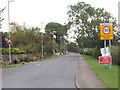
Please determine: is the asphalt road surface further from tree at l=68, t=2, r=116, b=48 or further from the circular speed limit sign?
tree at l=68, t=2, r=116, b=48

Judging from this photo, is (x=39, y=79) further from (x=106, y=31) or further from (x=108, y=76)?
(x=106, y=31)

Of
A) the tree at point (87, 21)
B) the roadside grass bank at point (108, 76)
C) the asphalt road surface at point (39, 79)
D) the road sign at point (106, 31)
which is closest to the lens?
the roadside grass bank at point (108, 76)

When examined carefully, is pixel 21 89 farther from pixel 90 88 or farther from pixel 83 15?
pixel 83 15

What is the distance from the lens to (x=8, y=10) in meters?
27.0

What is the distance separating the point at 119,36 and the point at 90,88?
27.4 m

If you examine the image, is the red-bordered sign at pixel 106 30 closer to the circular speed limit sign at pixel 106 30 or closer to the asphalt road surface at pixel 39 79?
the circular speed limit sign at pixel 106 30

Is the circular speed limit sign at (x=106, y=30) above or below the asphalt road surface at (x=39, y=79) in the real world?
above

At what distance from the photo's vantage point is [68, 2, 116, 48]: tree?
136ft

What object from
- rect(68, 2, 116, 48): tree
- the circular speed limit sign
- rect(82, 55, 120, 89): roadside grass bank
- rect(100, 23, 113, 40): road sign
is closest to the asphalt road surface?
rect(82, 55, 120, 89): roadside grass bank

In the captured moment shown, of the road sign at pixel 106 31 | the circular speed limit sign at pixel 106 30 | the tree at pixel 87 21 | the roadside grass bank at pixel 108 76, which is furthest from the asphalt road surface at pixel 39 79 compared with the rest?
the tree at pixel 87 21

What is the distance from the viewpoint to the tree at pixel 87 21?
4159 cm

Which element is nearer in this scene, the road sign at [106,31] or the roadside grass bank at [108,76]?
the roadside grass bank at [108,76]

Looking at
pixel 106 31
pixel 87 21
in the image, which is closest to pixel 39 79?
pixel 106 31

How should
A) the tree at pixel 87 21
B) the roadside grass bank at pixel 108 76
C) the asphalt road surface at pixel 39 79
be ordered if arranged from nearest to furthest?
the roadside grass bank at pixel 108 76, the asphalt road surface at pixel 39 79, the tree at pixel 87 21
